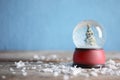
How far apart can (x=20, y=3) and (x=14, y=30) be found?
168 mm

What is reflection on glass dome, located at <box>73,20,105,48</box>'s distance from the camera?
103cm

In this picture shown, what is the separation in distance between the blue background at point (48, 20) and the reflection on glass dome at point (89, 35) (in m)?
0.77

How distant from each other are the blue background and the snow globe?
773 millimetres

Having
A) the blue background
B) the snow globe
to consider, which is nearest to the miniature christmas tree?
the snow globe

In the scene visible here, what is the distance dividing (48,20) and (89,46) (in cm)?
83

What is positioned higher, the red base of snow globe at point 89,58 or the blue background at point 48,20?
the blue background at point 48,20

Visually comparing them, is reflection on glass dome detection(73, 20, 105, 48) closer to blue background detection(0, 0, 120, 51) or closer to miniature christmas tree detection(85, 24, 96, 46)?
miniature christmas tree detection(85, 24, 96, 46)

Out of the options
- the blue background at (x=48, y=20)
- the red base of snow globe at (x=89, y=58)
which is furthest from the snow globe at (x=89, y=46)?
the blue background at (x=48, y=20)

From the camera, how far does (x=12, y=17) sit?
5.94 feet

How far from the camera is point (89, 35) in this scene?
1.02m

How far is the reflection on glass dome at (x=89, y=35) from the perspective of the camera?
3.36 feet

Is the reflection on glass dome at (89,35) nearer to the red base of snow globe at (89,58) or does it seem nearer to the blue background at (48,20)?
the red base of snow globe at (89,58)

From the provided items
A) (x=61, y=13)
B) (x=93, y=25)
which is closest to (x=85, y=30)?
(x=93, y=25)

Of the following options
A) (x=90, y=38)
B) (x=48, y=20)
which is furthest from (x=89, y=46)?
(x=48, y=20)
